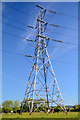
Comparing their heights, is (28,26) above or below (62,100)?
above

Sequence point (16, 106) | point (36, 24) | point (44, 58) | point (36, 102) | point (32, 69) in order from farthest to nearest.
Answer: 1. point (16, 106)
2. point (36, 24)
3. point (44, 58)
4. point (32, 69)
5. point (36, 102)

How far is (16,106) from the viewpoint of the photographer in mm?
75375

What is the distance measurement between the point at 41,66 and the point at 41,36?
211 inches

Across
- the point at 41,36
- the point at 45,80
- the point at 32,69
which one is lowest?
the point at 45,80

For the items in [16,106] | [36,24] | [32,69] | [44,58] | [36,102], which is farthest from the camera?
[16,106]

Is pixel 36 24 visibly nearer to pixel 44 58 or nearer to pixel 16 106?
pixel 44 58

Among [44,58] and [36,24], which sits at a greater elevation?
[36,24]

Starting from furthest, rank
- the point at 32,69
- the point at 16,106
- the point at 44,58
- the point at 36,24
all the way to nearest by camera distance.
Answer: the point at 16,106, the point at 36,24, the point at 44,58, the point at 32,69

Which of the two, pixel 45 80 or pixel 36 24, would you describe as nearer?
pixel 45 80

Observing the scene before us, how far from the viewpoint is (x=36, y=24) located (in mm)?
23703

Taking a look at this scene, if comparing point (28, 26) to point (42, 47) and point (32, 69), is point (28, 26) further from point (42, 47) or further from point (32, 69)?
point (32, 69)

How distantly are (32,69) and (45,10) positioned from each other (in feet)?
40.2

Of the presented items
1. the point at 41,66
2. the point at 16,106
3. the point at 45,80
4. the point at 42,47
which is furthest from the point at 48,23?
the point at 16,106

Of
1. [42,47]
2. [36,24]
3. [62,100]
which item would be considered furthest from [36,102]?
[36,24]
